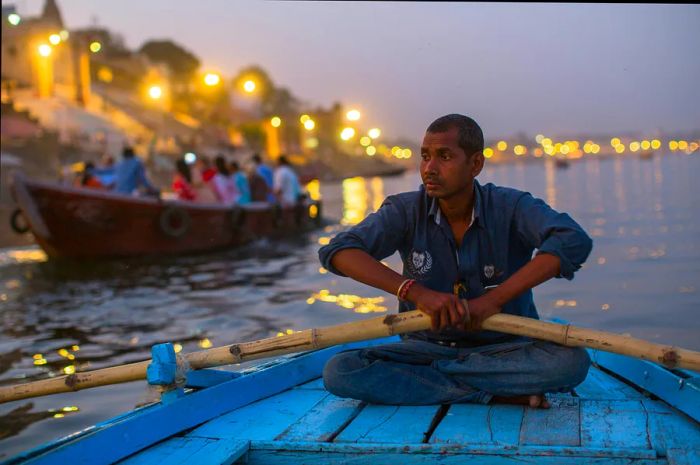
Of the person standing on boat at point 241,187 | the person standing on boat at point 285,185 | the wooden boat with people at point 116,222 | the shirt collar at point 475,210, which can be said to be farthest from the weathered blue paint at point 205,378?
the person standing on boat at point 285,185

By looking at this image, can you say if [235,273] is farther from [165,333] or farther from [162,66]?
[162,66]

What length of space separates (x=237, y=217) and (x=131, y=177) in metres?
1.77

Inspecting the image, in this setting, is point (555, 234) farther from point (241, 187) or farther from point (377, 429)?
point (241, 187)

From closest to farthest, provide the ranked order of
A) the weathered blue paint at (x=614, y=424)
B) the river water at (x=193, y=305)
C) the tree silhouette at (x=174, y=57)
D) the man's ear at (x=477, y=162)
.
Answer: the weathered blue paint at (x=614, y=424)
the man's ear at (x=477, y=162)
the river water at (x=193, y=305)
the tree silhouette at (x=174, y=57)

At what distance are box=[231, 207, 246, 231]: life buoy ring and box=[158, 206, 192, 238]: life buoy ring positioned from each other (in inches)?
42.4

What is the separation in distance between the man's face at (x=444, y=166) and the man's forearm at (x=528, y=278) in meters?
0.46

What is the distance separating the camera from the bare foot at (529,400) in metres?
3.08

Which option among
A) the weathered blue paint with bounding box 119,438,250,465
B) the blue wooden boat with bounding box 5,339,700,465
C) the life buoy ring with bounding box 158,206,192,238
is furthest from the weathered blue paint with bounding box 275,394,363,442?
the life buoy ring with bounding box 158,206,192,238

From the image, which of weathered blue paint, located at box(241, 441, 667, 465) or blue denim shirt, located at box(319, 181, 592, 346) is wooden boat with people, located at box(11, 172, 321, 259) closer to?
blue denim shirt, located at box(319, 181, 592, 346)

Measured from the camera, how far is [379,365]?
10.6 ft

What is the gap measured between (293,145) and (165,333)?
72.7m

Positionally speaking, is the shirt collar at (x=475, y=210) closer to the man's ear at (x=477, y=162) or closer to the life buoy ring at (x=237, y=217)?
the man's ear at (x=477, y=162)

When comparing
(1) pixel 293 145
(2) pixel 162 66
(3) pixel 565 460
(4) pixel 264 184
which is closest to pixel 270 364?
(3) pixel 565 460

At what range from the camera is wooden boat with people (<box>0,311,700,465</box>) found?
104 inches
